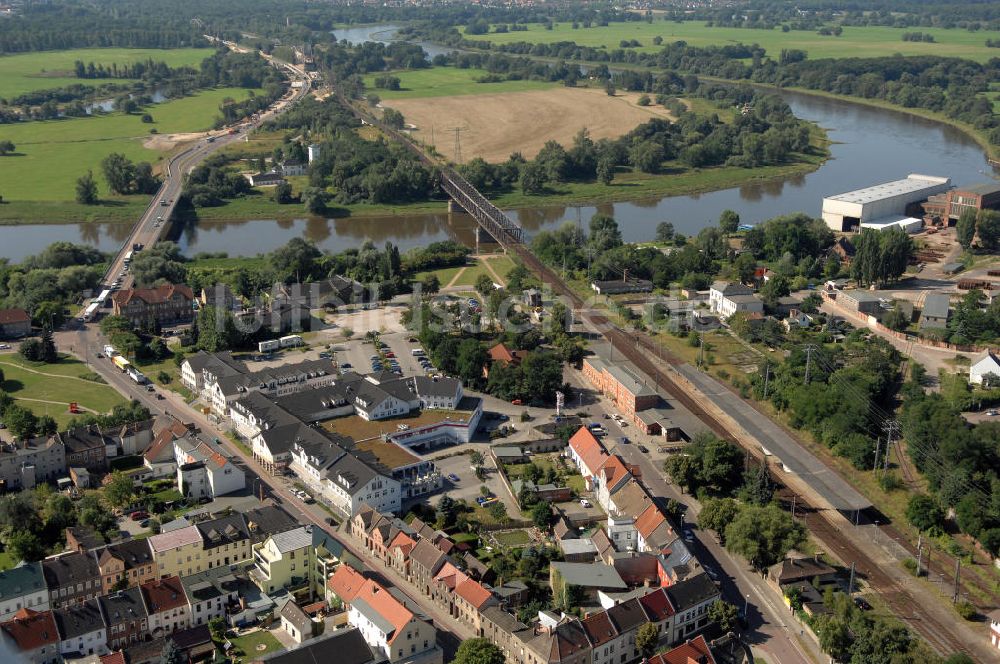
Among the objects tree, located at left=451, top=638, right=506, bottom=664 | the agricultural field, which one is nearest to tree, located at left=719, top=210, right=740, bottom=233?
the agricultural field

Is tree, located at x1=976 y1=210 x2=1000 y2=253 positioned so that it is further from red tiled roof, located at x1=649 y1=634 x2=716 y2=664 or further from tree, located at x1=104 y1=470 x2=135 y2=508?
tree, located at x1=104 y1=470 x2=135 y2=508

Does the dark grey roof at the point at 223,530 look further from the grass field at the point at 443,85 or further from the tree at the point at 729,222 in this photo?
the grass field at the point at 443,85

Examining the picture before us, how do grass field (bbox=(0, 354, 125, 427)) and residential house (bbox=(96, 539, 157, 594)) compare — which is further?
grass field (bbox=(0, 354, 125, 427))

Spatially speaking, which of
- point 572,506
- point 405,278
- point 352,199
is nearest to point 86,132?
point 352,199

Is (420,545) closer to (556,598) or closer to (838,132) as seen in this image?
(556,598)

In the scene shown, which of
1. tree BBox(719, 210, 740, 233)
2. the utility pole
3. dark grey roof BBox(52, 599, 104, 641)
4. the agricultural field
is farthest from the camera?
the agricultural field

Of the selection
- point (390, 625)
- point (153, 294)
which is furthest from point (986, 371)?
point (153, 294)

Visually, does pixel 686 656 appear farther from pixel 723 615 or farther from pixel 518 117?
pixel 518 117
